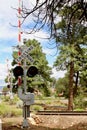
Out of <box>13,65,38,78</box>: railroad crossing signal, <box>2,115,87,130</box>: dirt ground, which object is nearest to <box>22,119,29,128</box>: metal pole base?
<box>2,115,87,130</box>: dirt ground

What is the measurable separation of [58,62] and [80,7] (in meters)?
21.8

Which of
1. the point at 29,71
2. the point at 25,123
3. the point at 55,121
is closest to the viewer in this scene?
the point at 29,71

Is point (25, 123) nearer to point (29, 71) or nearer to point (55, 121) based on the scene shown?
point (29, 71)

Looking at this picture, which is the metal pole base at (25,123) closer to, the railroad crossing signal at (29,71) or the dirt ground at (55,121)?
the dirt ground at (55,121)

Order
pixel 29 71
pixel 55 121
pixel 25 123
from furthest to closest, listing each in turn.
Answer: pixel 55 121
pixel 25 123
pixel 29 71

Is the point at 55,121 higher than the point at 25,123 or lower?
lower

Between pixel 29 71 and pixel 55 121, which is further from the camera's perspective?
pixel 55 121

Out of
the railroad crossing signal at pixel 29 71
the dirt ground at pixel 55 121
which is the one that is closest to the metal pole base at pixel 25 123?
the dirt ground at pixel 55 121

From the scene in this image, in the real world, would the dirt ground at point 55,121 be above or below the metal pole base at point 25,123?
below

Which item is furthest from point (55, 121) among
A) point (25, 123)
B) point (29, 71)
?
point (29, 71)

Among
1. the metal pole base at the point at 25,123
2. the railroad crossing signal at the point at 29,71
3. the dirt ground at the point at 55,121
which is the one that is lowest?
the dirt ground at the point at 55,121

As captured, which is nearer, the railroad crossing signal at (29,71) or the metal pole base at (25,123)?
the railroad crossing signal at (29,71)

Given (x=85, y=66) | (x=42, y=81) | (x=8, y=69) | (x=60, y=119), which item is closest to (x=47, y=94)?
(x=42, y=81)

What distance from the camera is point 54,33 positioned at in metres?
5.68
